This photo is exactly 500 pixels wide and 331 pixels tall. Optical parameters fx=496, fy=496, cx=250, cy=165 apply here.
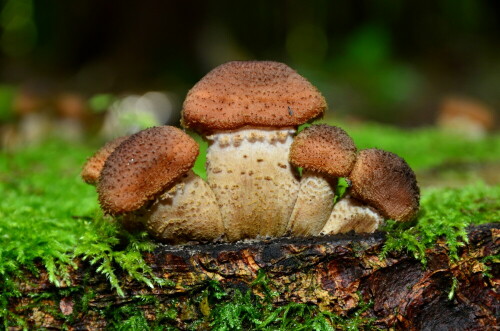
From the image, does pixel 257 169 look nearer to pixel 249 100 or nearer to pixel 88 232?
pixel 249 100

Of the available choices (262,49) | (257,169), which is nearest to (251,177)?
(257,169)

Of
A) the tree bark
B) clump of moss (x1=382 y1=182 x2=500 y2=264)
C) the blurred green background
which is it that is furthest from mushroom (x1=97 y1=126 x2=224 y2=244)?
the blurred green background

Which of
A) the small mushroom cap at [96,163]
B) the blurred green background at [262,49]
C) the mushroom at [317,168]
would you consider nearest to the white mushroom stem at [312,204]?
the mushroom at [317,168]

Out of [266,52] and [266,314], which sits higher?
[266,314]

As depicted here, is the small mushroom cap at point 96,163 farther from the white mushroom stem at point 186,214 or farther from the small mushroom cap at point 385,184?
the small mushroom cap at point 385,184

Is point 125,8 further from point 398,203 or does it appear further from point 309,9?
point 398,203

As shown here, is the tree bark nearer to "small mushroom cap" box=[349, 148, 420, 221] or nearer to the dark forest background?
"small mushroom cap" box=[349, 148, 420, 221]

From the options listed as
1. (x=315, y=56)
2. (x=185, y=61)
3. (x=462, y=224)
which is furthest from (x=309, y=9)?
(x=462, y=224)
